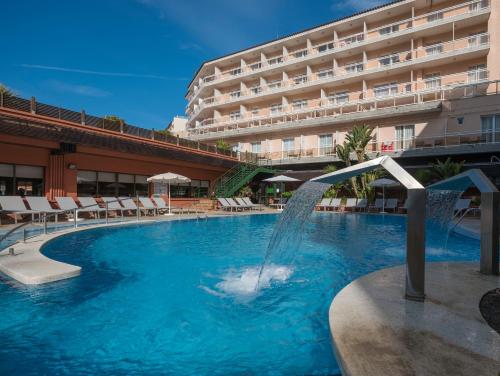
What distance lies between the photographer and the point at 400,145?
2522cm

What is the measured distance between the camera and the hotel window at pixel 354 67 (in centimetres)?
2972

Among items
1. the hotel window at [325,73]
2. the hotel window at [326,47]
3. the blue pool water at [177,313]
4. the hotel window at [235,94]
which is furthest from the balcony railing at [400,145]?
the blue pool water at [177,313]

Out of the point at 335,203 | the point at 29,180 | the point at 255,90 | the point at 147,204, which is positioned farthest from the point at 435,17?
the point at 29,180

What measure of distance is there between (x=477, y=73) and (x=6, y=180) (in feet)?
101

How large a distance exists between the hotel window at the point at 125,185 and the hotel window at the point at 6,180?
562 centimetres

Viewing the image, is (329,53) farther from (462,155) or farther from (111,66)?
(111,66)

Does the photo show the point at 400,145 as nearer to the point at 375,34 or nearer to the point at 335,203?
the point at 335,203

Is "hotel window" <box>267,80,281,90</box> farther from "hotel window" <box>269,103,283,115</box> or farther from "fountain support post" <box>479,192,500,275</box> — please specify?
"fountain support post" <box>479,192,500,275</box>

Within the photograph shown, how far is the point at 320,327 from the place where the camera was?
13.0 feet

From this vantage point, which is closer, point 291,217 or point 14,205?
point 291,217

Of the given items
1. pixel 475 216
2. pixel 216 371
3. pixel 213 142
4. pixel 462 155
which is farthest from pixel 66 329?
pixel 213 142

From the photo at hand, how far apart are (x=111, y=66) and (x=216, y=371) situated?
4248cm

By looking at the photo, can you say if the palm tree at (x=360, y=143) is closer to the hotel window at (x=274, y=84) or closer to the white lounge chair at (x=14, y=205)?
the hotel window at (x=274, y=84)

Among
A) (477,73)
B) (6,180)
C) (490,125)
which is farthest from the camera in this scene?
(477,73)
